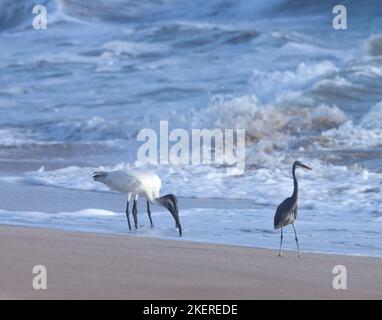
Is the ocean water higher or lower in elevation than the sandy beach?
higher

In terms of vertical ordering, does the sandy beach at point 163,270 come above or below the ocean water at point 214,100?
below

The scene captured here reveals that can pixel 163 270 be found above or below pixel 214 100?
below

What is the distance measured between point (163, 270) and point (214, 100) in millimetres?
12089

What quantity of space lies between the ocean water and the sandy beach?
2.30 ft

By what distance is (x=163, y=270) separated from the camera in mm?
5871

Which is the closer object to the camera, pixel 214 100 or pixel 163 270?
pixel 163 270

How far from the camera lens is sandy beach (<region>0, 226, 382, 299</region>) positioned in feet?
17.0

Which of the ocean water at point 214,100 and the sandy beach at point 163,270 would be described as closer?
the sandy beach at point 163,270

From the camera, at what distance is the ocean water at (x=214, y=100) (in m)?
9.12

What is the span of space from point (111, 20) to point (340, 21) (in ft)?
26.9

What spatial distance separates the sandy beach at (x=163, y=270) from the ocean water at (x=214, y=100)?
702 millimetres
